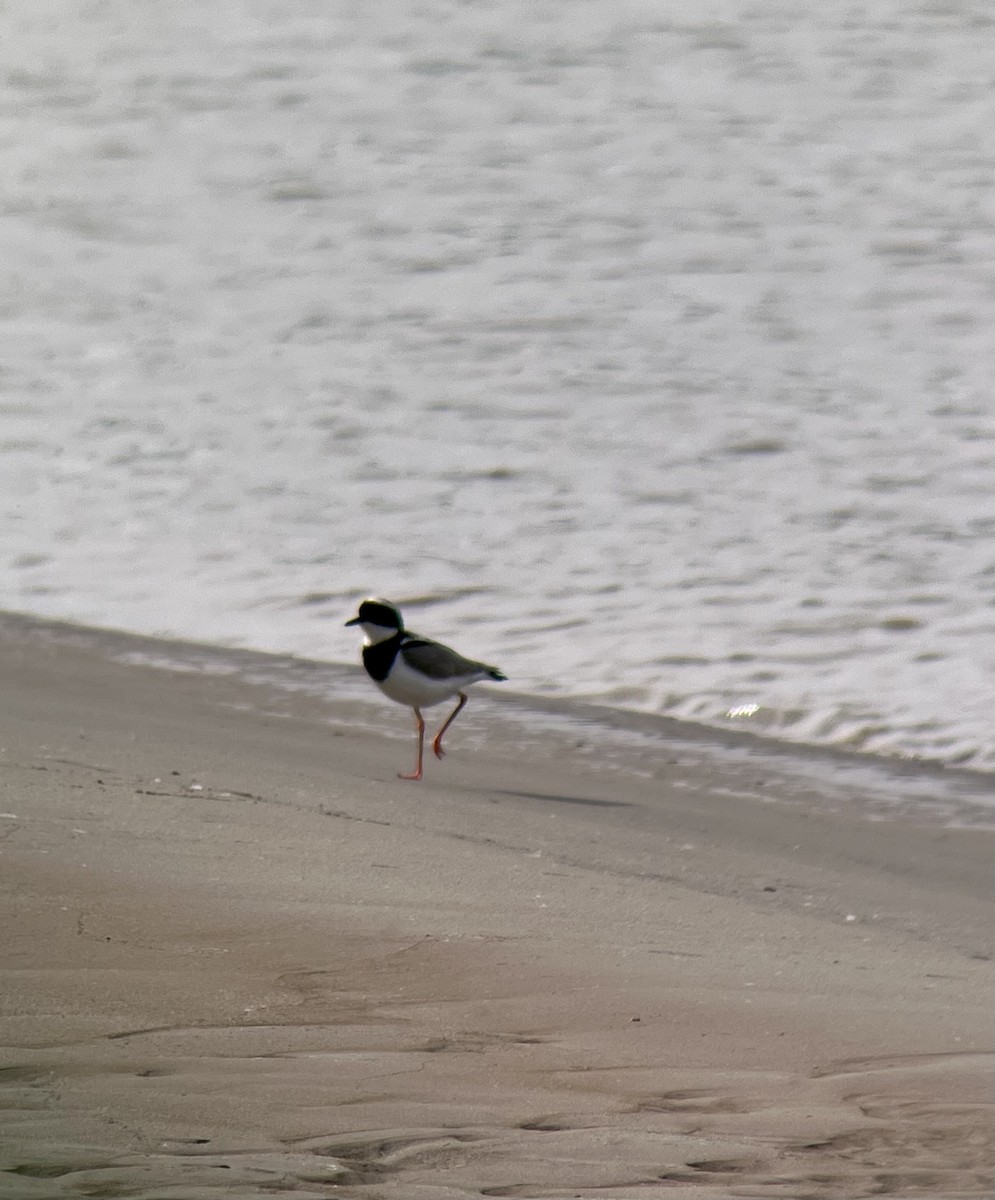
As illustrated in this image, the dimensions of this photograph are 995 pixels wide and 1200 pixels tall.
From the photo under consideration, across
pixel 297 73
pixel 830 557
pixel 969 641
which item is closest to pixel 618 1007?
pixel 969 641

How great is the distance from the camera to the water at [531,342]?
34.7 feet

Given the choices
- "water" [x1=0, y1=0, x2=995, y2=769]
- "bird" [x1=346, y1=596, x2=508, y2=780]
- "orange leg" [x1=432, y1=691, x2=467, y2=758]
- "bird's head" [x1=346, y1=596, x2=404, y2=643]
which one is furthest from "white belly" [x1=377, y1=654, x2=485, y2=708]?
"water" [x1=0, y1=0, x2=995, y2=769]

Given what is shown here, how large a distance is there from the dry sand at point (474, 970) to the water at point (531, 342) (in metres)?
1.76

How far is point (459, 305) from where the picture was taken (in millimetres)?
17047

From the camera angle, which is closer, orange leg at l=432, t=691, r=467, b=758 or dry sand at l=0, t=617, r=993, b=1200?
dry sand at l=0, t=617, r=993, b=1200

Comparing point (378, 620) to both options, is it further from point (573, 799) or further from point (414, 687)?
point (573, 799)

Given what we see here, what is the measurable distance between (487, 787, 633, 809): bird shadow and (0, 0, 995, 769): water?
5.24ft

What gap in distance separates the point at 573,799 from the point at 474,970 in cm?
231

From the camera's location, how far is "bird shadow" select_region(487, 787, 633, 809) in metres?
7.09

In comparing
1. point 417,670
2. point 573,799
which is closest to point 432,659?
point 417,670

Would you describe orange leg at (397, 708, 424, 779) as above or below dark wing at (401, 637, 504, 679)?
below

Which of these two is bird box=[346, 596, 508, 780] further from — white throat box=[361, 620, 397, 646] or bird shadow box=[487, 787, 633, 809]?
bird shadow box=[487, 787, 633, 809]

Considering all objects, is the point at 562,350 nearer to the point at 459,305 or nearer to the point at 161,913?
the point at 459,305

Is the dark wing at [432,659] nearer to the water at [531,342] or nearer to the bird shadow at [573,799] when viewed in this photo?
the bird shadow at [573,799]
